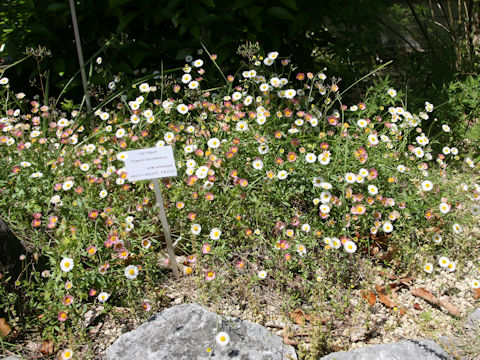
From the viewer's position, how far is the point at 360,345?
203cm

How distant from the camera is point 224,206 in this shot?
8.21 feet

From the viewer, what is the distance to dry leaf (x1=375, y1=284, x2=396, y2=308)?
7.20 ft

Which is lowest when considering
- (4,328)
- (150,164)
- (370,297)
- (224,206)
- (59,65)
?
(370,297)

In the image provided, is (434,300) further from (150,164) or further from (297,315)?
(150,164)

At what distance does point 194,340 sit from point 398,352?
86cm

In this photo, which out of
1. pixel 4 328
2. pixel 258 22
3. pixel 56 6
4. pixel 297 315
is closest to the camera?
pixel 4 328

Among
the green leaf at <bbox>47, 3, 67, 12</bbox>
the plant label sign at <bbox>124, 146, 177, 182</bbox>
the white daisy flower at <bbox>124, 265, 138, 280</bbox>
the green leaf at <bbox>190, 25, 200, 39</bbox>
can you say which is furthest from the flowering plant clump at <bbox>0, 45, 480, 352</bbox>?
the green leaf at <bbox>47, 3, 67, 12</bbox>

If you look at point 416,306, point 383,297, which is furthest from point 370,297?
point 416,306

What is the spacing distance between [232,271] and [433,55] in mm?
2698

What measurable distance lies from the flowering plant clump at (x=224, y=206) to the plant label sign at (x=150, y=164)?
0.33 m

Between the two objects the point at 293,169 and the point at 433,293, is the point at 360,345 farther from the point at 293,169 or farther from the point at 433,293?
the point at 293,169

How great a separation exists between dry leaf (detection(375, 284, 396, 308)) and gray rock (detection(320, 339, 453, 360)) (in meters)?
0.26

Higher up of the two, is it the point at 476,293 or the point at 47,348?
the point at 47,348

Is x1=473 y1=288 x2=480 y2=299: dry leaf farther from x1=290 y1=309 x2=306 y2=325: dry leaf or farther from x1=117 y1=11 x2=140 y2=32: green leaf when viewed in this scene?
x1=117 y1=11 x2=140 y2=32: green leaf
